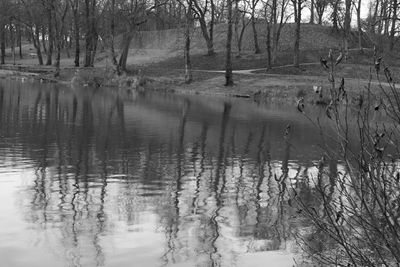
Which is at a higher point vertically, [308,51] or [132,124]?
[308,51]

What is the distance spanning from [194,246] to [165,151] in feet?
25.8

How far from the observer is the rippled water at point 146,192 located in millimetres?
7465

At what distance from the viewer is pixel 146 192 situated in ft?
34.6

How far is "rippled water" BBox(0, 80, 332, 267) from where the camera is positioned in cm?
746

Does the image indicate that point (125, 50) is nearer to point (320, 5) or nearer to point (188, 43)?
point (188, 43)

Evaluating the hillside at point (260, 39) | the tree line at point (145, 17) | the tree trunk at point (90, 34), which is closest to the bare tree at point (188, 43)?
the tree line at point (145, 17)

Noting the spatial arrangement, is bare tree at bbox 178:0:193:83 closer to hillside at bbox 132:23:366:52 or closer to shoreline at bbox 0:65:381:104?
shoreline at bbox 0:65:381:104

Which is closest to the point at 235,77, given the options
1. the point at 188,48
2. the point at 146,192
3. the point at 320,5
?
the point at 188,48

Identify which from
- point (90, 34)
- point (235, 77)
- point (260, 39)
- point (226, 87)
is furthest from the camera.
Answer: point (260, 39)

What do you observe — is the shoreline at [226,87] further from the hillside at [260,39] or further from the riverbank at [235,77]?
the hillside at [260,39]

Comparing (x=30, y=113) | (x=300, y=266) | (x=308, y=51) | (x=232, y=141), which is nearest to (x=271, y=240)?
(x=300, y=266)

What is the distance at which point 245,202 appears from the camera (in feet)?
33.2

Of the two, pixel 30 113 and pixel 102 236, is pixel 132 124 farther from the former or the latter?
pixel 102 236

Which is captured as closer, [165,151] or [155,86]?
[165,151]
